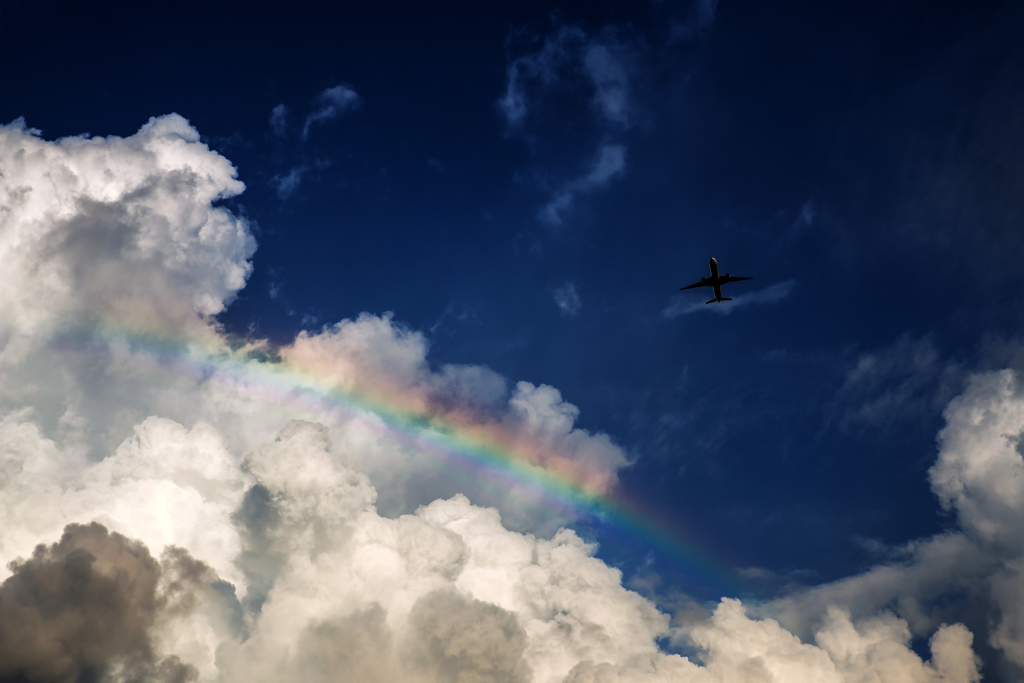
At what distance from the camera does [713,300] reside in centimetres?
8519
